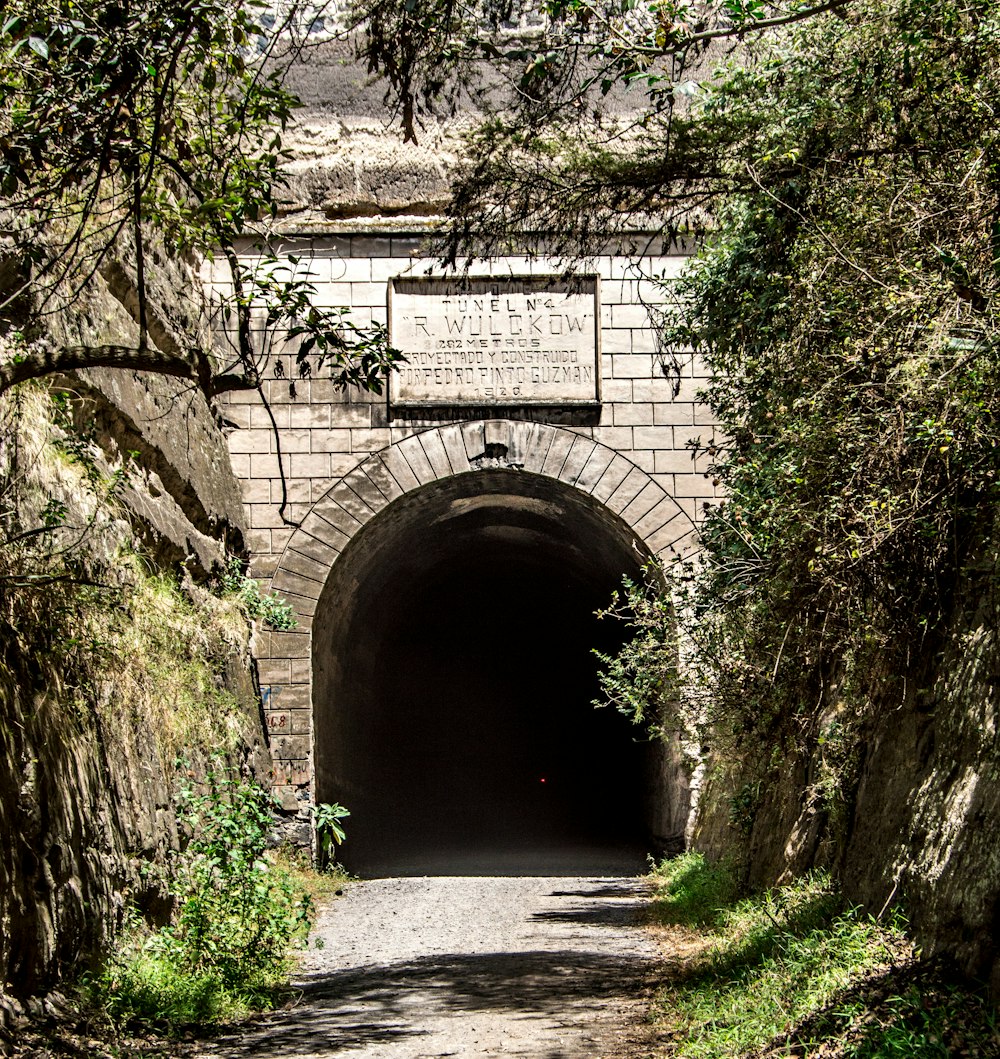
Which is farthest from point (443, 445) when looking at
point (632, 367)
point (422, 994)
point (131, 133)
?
point (131, 133)

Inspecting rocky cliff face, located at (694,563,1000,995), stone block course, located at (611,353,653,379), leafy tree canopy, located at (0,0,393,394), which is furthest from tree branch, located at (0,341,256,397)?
stone block course, located at (611,353,653,379)

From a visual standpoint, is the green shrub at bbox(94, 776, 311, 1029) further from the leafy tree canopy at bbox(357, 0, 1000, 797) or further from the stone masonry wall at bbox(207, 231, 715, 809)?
the stone masonry wall at bbox(207, 231, 715, 809)

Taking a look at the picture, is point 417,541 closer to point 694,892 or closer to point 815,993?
point 694,892

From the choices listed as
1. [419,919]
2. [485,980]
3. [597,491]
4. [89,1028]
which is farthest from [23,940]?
[597,491]

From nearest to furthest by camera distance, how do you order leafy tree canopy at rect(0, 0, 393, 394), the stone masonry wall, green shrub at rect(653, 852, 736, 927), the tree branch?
leafy tree canopy at rect(0, 0, 393, 394) < the tree branch < green shrub at rect(653, 852, 736, 927) < the stone masonry wall

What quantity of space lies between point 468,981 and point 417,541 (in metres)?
8.90

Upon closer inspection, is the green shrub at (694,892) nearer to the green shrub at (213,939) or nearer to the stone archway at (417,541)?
the stone archway at (417,541)

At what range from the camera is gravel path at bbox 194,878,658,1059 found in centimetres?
532

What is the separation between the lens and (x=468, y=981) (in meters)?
6.75

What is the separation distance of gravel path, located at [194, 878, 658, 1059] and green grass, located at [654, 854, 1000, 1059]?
31 cm

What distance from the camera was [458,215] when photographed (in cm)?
589

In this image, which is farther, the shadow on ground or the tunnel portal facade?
the tunnel portal facade

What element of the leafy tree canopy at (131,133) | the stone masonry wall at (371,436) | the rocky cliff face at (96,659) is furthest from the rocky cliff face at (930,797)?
the stone masonry wall at (371,436)

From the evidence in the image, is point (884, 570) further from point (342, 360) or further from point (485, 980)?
point (485, 980)
